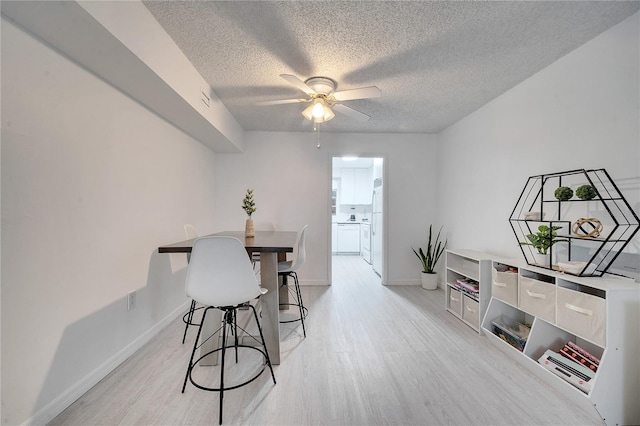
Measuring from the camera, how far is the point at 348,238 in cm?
713

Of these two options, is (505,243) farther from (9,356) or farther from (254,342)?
(9,356)

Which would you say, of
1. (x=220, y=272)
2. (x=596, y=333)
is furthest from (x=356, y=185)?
(x=220, y=272)

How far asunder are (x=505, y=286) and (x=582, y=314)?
64cm

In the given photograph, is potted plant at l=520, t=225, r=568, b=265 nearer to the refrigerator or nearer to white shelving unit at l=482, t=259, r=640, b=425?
white shelving unit at l=482, t=259, r=640, b=425

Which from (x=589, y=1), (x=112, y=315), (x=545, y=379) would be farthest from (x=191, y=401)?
(x=589, y=1)

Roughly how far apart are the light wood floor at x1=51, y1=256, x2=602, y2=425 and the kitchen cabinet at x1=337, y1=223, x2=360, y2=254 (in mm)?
4462

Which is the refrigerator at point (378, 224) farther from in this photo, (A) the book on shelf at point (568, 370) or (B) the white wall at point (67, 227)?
(B) the white wall at point (67, 227)

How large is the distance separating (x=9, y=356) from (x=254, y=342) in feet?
4.53

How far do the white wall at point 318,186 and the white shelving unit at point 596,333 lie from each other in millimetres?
2224

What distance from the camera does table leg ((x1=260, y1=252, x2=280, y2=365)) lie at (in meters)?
2.00

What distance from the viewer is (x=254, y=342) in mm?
2232

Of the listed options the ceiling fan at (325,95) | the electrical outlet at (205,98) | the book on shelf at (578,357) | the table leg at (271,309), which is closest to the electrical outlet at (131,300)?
the table leg at (271,309)

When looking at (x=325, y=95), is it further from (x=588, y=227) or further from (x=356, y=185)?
(x=356, y=185)

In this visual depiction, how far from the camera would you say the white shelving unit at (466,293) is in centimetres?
256
